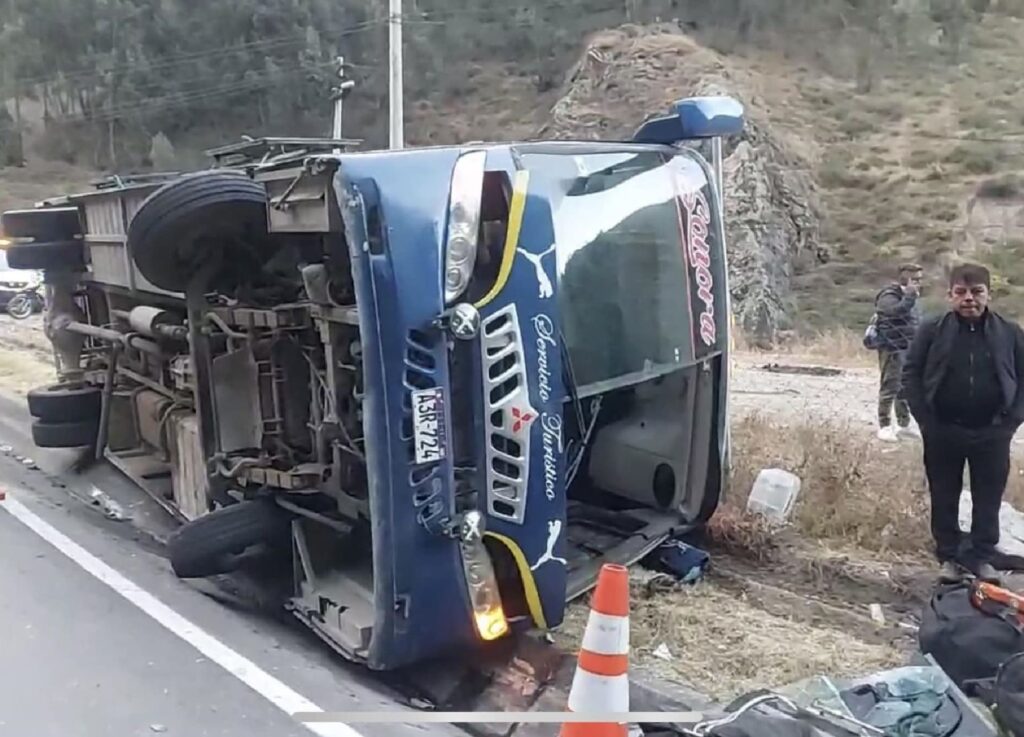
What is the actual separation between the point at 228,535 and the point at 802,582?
2.65 m

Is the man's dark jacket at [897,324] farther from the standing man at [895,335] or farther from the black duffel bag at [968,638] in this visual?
the black duffel bag at [968,638]

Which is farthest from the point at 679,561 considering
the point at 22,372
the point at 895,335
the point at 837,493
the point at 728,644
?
the point at 22,372

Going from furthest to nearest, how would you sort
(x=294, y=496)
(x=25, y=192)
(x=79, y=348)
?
(x=25, y=192) → (x=79, y=348) → (x=294, y=496)

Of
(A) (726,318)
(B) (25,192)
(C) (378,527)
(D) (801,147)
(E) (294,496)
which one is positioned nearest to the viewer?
(C) (378,527)

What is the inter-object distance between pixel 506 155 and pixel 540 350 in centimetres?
76

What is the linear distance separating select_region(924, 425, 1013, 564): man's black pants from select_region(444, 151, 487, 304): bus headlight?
2.74 m

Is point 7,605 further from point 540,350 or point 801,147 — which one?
point 801,147

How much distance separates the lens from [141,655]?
187 inches

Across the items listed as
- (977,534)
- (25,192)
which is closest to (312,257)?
(977,534)

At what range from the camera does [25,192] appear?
4456cm

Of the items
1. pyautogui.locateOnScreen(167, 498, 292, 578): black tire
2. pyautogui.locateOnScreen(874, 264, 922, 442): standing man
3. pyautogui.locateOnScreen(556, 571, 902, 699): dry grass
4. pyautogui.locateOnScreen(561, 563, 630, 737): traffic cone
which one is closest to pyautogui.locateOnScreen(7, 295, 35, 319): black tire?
pyautogui.locateOnScreen(874, 264, 922, 442): standing man

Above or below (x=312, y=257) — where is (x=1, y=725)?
below

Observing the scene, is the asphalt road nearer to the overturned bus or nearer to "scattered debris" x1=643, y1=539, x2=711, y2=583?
the overturned bus

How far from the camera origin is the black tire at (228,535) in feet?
16.8
